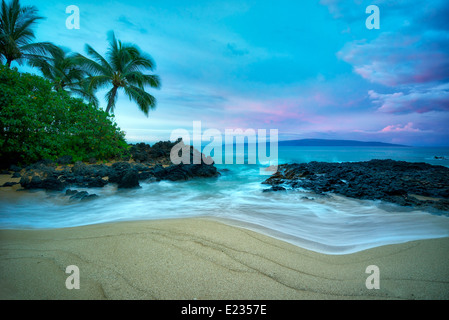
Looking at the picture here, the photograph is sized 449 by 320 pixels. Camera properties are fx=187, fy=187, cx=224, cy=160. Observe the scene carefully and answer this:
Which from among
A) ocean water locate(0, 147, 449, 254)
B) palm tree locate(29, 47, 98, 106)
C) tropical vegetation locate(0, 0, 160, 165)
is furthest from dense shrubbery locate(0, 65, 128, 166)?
palm tree locate(29, 47, 98, 106)

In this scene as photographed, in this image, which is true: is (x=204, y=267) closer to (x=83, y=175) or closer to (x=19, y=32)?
(x=83, y=175)

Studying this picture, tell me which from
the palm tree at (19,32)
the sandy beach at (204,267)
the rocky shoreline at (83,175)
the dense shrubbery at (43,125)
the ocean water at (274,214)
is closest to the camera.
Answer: the sandy beach at (204,267)

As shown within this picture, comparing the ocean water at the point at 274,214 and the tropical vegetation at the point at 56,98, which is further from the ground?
the tropical vegetation at the point at 56,98

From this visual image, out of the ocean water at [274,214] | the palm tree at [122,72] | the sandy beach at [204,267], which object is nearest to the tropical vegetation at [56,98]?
the palm tree at [122,72]

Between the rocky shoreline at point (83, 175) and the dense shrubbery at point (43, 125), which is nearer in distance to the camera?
the rocky shoreline at point (83, 175)

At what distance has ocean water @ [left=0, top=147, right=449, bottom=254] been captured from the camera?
3154 mm

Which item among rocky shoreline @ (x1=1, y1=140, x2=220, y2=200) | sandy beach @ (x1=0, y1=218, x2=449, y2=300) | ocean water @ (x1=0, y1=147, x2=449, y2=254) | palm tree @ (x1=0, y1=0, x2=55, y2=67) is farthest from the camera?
palm tree @ (x1=0, y1=0, x2=55, y2=67)

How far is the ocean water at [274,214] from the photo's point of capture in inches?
124

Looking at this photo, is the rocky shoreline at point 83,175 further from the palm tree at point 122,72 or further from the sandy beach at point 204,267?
the palm tree at point 122,72

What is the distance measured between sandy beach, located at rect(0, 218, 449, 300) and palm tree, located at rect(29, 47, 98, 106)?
61.3ft

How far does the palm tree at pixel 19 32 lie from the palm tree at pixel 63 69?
1.74 feet

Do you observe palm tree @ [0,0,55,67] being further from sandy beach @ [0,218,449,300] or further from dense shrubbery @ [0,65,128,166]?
sandy beach @ [0,218,449,300]
